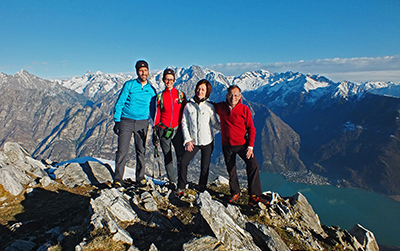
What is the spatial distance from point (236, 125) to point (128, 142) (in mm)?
5276

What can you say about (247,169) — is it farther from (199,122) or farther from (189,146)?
(199,122)

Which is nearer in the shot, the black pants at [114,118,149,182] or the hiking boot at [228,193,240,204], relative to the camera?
the hiking boot at [228,193,240,204]

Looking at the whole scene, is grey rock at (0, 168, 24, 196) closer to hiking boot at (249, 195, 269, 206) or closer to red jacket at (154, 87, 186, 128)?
red jacket at (154, 87, 186, 128)

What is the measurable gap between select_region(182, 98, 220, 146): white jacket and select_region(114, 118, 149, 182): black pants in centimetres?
254

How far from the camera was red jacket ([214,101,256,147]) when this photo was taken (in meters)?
8.65

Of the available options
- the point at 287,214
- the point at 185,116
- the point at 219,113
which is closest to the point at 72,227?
the point at 185,116

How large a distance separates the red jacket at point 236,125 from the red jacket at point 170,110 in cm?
185

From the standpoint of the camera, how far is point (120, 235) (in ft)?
18.7

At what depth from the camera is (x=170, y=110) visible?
9.56 meters

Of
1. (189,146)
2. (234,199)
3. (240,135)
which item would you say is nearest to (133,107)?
(189,146)

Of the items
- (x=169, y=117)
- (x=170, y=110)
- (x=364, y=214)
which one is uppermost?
(x=170, y=110)

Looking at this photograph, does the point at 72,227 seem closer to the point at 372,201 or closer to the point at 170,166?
the point at 170,166

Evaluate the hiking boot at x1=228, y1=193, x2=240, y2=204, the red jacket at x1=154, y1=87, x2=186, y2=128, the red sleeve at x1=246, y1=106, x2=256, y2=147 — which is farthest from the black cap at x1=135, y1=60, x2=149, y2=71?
the hiking boot at x1=228, y1=193, x2=240, y2=204

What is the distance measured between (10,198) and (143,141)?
5956 mm
